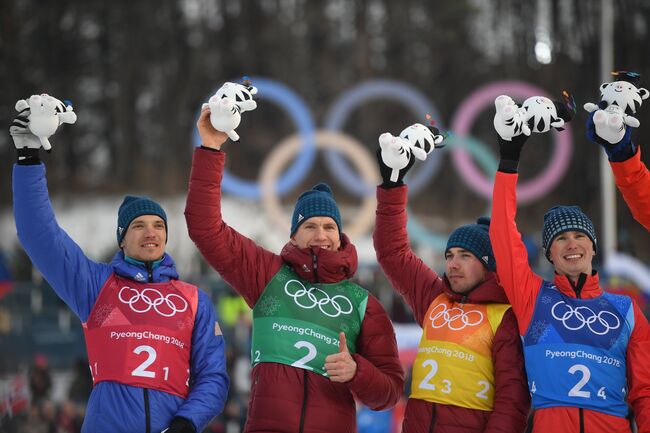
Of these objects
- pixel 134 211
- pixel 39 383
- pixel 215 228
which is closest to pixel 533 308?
pixel 215 228

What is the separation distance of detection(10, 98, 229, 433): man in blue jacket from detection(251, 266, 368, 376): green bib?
19 cm

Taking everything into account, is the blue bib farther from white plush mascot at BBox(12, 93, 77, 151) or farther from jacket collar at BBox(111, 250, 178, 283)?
white plush mascot at BBox(12, 93, 77, 151)

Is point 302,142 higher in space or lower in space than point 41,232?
higher

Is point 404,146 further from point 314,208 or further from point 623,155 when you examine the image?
point 623,155

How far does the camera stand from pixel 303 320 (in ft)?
10.4

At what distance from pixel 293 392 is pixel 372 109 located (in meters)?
8.43

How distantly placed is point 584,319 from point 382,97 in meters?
8.44

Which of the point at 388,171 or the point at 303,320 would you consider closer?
the point at 303,320

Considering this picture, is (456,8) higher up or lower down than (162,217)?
higher up

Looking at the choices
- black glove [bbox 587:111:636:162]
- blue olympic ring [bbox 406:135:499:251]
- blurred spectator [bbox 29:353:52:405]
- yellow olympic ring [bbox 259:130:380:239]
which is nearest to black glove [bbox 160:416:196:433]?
black glove [bbox 587:111:636:162]

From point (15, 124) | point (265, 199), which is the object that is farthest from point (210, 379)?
point (265, 199)

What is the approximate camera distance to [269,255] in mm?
3320

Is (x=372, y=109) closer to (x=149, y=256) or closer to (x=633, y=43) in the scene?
(x=633, y=43)

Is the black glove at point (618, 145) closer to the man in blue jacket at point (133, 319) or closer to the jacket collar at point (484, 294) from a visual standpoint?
the jacket collar at point (484, 294)
